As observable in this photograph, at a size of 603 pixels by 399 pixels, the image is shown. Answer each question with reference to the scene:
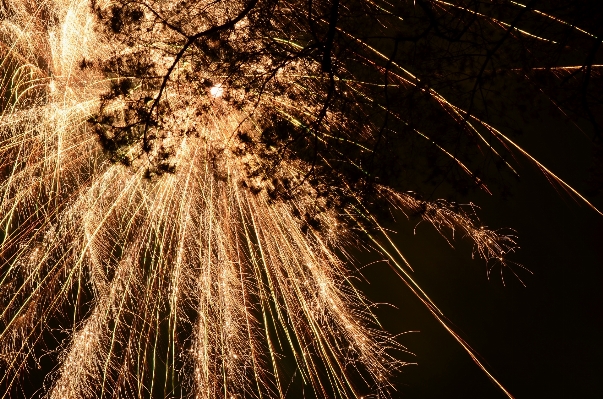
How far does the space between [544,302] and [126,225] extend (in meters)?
4.51

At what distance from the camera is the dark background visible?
5.71m

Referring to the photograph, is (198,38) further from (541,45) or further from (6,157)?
(541,45)

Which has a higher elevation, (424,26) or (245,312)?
(424,26)

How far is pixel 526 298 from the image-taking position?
5969mm

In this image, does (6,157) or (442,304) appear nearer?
(6,157)

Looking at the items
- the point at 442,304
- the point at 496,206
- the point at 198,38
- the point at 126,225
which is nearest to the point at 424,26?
the point at 198,38

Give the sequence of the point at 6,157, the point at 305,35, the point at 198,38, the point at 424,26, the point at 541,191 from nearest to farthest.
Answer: the point at 198,38 < the point at 424,26 < the point at 305,35 < the point at 6,157 < the point at 541,191

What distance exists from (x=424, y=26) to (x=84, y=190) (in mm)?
3575

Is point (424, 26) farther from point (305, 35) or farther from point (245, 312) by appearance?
point (245, 312)

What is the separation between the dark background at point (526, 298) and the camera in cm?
571

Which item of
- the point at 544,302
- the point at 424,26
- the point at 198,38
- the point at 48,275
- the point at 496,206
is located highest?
the point at 424,26

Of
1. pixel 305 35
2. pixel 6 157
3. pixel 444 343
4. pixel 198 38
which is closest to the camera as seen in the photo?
pixel 198 38

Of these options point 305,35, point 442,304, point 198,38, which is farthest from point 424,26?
point 442,304

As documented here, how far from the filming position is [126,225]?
5477mm
